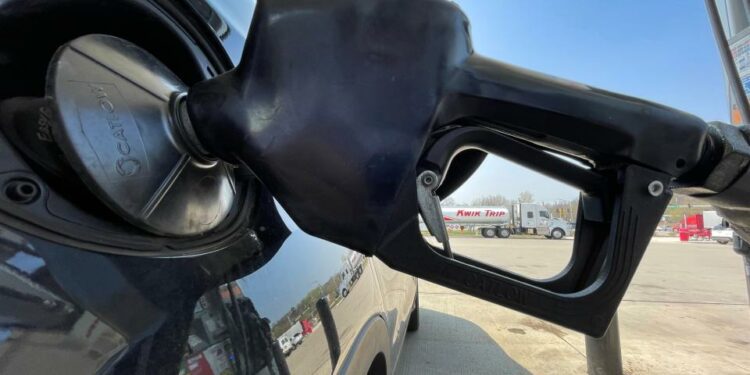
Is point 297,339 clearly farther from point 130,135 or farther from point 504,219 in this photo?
point 504,219

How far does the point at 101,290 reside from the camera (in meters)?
0.51

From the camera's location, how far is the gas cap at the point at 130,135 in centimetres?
54

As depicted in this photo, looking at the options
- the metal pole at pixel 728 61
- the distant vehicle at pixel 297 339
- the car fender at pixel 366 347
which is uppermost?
the metal pole at pixel 728 61

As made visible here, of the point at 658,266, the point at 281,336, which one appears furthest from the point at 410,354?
the point at 658,266

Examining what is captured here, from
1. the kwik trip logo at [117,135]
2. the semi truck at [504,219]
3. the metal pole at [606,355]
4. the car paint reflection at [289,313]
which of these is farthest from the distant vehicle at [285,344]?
the semi truck at [504,219]

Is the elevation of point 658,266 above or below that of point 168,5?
below

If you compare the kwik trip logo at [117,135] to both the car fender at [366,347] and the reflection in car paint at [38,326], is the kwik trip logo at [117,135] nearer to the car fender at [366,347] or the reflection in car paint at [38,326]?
the reflection in car paint at [38,326]

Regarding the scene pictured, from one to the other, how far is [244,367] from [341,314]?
0.50 meters

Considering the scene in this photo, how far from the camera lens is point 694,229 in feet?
103

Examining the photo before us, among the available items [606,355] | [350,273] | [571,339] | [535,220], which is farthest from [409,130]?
[535,220]

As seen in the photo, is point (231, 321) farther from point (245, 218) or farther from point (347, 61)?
point (347, 61)

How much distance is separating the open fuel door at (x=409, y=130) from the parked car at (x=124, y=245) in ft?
0.41

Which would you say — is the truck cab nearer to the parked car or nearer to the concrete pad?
the concrete pad

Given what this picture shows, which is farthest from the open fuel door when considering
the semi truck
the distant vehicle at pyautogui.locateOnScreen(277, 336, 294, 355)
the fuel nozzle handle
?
the semi truck
